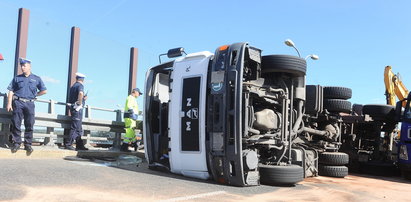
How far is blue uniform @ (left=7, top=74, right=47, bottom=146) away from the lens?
263 inches

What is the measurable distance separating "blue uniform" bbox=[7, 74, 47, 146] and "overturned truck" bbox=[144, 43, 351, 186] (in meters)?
2.22

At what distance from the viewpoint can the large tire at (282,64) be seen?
20.1 feet

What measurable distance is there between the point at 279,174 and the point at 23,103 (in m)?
4.74

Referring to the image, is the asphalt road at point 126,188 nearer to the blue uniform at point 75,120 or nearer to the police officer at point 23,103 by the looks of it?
the police officer at point 23,103

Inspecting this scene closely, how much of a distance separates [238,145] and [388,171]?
6135 millimetres

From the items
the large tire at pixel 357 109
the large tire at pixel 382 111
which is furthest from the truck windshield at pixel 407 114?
the large tire at pixel 357 109

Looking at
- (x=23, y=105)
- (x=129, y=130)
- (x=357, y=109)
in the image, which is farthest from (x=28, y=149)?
(x=357, y=109)

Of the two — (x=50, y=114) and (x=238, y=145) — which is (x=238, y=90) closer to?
(x=238, y=145)

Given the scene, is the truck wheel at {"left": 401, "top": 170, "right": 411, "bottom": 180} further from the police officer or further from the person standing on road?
the police officer

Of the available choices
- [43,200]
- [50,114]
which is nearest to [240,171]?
[43,200]

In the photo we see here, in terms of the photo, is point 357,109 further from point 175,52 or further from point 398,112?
point 175,52

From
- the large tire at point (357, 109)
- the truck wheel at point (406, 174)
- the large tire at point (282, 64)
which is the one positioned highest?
the large tire at point (282, 64)

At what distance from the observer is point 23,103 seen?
22.2 feet

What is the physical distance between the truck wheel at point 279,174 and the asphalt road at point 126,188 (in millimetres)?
140
